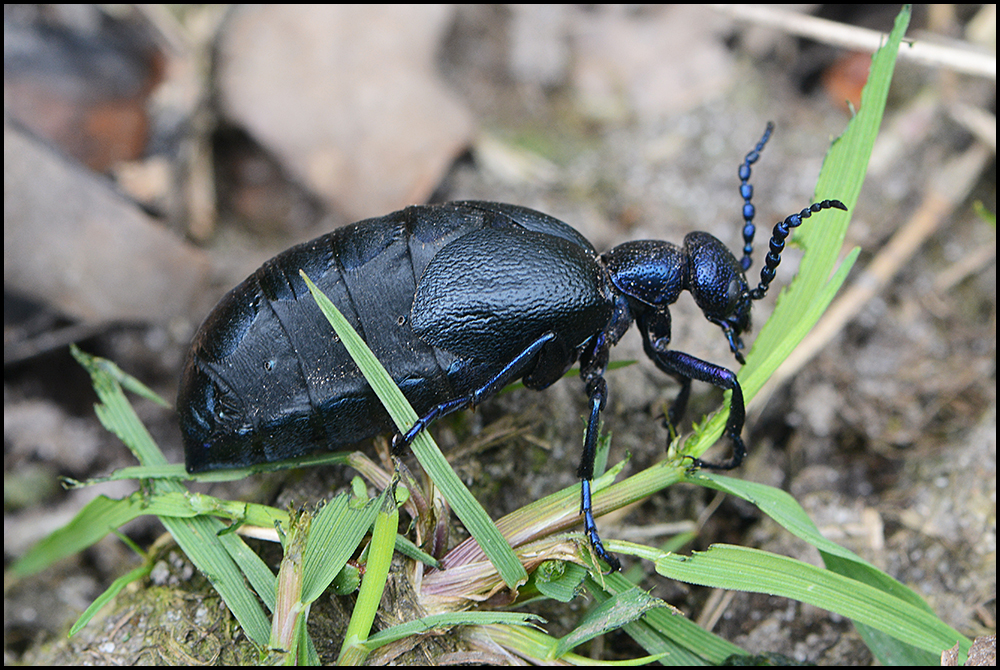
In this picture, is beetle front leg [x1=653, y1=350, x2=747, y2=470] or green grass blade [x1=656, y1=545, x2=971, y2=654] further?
beetle front leg [x1=653, y1=350, x2=747, y2=470]

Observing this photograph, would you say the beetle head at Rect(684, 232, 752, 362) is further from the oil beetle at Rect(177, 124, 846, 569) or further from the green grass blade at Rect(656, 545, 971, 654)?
the green grass blade at Rect(656, 545, 971, 654)

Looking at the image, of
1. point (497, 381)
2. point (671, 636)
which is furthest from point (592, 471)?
point (671, 636)

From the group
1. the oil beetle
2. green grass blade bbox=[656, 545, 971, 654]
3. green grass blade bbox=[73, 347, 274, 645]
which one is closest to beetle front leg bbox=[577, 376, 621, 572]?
the oil beetle

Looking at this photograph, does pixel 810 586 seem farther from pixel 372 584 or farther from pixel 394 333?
pixel 394 333

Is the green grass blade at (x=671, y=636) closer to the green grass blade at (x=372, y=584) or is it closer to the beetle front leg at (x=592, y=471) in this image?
the beetle front leg at (x=592, y=471)

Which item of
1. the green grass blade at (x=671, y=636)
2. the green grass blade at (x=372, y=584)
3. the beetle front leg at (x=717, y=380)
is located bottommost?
the green grass blade at (x=372, y=584)

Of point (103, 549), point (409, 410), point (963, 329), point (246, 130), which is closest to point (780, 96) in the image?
point (963, 329)

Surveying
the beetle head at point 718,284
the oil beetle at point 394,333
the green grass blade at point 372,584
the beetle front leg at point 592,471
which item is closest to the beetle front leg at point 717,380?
the oil beetle at point 394,333
